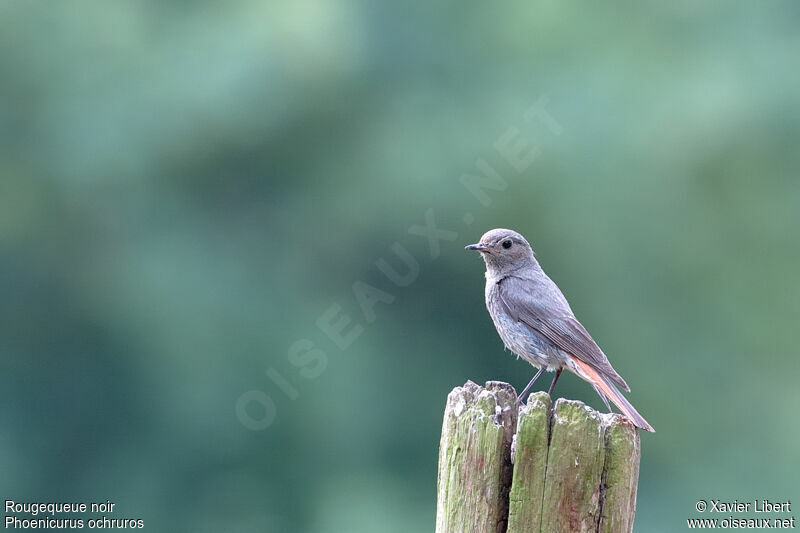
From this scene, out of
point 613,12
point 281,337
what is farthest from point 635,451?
point 613,12

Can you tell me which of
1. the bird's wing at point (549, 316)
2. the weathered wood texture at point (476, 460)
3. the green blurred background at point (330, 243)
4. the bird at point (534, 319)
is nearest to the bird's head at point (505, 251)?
the bird at point (534, 319)

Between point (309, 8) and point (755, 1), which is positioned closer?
point (309, 8)

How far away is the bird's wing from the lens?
20.5ft

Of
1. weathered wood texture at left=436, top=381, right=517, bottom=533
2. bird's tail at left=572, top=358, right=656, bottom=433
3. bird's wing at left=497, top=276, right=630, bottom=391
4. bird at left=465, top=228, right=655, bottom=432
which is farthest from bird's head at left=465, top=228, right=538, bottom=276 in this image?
weathered wood texture at left=436, top=381, right=517, bottom=533

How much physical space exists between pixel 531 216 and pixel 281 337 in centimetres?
429

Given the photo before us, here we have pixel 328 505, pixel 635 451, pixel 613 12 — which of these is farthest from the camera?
pixel 613 12

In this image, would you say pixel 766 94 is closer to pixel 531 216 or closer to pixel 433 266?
pixel 531 216

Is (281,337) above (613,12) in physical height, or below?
below

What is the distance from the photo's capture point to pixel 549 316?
6.59 metres

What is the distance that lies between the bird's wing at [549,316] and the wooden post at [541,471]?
1812 millimetres

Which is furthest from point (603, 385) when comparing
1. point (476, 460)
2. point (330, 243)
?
point (330, 243)

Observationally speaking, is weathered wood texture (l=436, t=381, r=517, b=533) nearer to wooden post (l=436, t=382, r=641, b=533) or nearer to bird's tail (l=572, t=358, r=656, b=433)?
wooden post (l=436, t=382, r=641, b=533)

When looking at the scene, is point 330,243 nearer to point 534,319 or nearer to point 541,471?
point 534,319

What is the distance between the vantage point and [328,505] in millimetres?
16719
